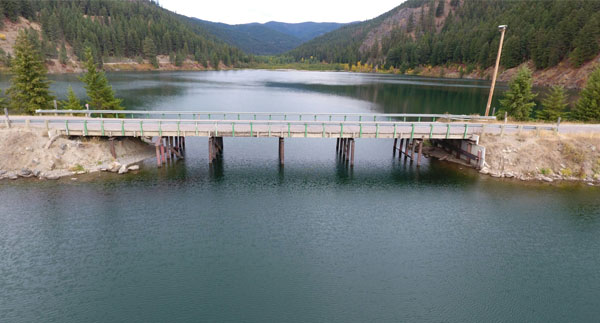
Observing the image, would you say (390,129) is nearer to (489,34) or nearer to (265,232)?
(265,232)

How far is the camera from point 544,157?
39.3m

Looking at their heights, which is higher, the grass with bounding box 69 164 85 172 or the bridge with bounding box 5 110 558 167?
the bridge with bounding box 5 110 558 167

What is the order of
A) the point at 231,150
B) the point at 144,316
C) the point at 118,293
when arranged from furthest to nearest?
the point at 231,150, the point at 118,293, the point at 144,316

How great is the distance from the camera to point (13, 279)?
66.0 feet

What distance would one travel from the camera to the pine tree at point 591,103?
157ft

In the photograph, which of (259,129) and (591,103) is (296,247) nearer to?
(259,129)

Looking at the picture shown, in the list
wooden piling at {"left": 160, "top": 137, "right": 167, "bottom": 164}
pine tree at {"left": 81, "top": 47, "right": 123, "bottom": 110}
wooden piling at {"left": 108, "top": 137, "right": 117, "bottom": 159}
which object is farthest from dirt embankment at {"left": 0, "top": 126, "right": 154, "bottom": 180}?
pine tree at {"left": 81, "top": 47, "right": 123, "bottom": 110}

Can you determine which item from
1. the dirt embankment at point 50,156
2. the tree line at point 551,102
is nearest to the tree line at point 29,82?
the dirt embankment at point 50,156

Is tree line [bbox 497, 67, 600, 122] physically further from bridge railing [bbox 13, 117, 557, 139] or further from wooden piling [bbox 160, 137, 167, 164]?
wooden piling [bbox 160, 137, 167, 164]

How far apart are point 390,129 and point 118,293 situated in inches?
1266

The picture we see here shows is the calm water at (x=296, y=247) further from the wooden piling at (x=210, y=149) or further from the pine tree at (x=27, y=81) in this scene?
the pine tree at (x=27, y=81)

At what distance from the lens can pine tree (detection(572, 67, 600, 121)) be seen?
157ft

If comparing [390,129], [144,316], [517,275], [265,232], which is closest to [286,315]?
[144,316]

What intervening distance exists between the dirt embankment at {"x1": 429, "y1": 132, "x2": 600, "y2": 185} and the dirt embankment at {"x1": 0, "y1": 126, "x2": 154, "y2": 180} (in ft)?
136
